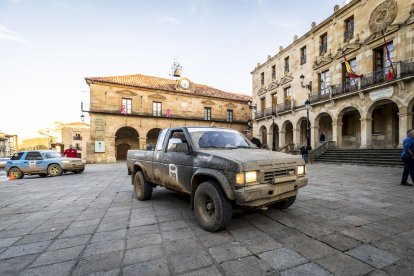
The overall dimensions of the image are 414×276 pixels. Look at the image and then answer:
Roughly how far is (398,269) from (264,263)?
1.37 m

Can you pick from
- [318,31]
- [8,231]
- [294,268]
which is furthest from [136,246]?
[318,31]

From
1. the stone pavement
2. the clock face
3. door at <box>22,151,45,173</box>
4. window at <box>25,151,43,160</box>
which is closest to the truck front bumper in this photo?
the stone pavement

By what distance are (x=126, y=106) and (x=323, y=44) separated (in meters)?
23.5

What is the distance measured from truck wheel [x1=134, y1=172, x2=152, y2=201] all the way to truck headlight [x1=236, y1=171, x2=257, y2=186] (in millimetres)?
3093

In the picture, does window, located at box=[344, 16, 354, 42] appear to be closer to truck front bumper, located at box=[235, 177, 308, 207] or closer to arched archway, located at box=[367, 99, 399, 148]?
arched archway, located at box=[367, 99, 399, 148]

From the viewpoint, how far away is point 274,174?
3.17 m

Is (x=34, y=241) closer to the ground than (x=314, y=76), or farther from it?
closer to the ground

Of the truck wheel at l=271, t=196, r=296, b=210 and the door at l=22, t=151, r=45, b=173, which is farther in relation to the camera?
the door at l=22, t=151, r=45, b=173

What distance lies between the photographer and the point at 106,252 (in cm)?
262

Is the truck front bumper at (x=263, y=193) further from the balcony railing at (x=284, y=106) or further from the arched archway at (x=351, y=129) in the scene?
the balcony railing at (x=284, y=106)

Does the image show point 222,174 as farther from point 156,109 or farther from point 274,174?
point 156,109

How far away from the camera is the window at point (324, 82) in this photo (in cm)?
1961

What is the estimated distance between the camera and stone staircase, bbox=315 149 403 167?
40.1ft

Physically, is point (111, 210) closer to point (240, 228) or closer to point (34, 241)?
point (34, 241)
